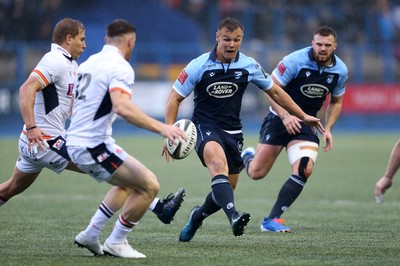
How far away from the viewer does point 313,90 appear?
1025 cm

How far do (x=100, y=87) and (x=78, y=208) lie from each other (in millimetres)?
4896

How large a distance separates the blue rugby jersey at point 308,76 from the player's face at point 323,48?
0.10m

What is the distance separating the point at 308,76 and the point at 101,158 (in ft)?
12.2

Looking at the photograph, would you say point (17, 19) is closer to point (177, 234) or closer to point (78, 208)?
point (78, 208)

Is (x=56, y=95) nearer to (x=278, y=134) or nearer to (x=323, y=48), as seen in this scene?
(x=278, y=134)

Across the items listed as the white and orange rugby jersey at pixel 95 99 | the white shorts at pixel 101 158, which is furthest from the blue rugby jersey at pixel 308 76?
the white shorts at pixel 101 158

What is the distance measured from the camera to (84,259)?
24.2 feet

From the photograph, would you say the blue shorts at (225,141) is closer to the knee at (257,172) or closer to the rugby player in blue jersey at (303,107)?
the rugby player in blue jersey at (303,107)

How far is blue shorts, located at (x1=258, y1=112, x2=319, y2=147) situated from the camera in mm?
10219

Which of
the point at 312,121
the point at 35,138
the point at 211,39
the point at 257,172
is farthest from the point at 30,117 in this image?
the point at 211,39

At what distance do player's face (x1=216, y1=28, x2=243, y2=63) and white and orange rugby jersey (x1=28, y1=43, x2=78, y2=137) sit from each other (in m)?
1.48

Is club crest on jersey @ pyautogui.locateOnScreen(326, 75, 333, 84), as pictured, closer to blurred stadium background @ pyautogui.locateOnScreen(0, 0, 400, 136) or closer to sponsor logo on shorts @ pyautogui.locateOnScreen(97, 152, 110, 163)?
sponsor logo on shorts @ pyautogui.locateOnScreen(97, 152, 110, 163)

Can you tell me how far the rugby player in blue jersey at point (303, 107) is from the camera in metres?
9.90

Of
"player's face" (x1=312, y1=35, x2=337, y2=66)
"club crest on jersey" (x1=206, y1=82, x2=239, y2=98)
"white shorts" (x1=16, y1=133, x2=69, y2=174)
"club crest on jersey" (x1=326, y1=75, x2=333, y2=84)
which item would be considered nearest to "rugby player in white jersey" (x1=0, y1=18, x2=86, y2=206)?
"white shorts" (x1=16, y1=133, x2=69, y2=174)
